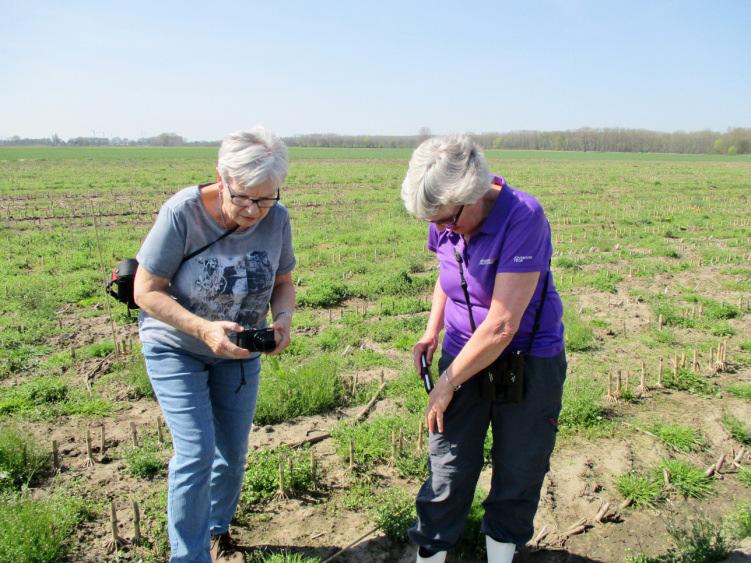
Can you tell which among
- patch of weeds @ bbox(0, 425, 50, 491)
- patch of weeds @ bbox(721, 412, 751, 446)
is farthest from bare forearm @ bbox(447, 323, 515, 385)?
patch of weeds @ bbox(721, 412, 751, 446)

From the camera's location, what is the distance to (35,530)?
123 inches

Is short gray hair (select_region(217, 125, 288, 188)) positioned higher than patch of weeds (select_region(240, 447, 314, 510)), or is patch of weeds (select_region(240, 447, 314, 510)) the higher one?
short gray hair (select_region(217, 125, 288, 188))

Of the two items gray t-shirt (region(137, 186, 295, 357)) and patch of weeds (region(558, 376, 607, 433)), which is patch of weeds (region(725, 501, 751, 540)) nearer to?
patch of weeds (region(558, 376, 607, 433))

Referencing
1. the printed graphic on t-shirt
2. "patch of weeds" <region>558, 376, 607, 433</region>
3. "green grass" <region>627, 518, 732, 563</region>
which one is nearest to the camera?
the printed graphic on t-shirt

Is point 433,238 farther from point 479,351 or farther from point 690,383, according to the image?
point 690,383

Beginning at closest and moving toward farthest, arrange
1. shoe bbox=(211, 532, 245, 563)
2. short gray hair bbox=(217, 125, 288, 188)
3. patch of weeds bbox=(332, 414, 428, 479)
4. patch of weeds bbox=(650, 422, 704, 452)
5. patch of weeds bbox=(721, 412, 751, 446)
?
short gray hair bbox=(217, 125, 288, 188)
shoe bbox=(211, 532, 245, 563)
patch of weeds bbox=(332, 414, 428, 479)
patch of weeds bbox=(650, 422, 704, 452)
patch of weeds bbox=(721, 412, 751, 446)

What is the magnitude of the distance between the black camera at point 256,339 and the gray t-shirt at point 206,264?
0.18m

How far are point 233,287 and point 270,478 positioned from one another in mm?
1727

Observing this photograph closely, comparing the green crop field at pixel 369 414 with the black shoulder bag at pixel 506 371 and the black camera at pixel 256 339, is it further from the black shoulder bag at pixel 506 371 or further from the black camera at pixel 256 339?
the black shoulder bag at pixel 506 371

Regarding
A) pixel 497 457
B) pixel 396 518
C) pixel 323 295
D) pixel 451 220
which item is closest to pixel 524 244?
pixel 451 220

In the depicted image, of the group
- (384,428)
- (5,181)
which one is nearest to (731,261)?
(384,428)

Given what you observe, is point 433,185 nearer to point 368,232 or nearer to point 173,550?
point 173,550

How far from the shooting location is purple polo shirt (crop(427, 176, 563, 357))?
2363 mm

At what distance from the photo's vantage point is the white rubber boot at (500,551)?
2865mm
